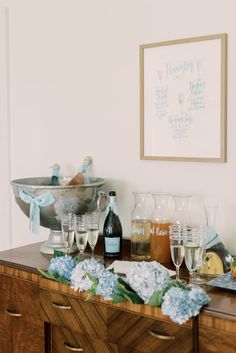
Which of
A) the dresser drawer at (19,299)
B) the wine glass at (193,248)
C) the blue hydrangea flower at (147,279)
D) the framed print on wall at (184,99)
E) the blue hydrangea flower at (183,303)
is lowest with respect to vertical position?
the dresser drawer at (19,299)

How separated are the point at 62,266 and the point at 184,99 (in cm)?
84

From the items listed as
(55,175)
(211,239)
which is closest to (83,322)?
(211,239)

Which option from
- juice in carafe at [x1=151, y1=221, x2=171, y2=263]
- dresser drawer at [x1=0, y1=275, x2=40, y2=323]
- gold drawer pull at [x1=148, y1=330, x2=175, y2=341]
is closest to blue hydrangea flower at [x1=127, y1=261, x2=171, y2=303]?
gold drawer pull at [x1=148, y1=330, x2=175, y2=341]

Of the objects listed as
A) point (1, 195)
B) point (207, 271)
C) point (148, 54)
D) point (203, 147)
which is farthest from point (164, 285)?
point (1, 195)

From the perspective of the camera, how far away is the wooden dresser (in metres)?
1.58

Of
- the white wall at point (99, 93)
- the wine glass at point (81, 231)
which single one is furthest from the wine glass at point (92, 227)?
the white wall at point (99, 93)

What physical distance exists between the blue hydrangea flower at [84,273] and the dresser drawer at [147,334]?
0.14 m

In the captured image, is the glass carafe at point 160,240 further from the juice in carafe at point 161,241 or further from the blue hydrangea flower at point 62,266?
the blue hydrangea flower at point 62,266

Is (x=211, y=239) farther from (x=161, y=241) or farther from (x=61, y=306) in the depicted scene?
(x=61, y=306)

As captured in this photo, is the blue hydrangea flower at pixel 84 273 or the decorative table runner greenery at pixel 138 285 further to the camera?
the blue hydrangea flower at pixel 84 273

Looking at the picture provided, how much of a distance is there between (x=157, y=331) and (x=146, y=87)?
1.07 m

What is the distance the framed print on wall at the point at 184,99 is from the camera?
208 cm

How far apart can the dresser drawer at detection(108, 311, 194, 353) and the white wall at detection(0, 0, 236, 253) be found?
22.7 inches

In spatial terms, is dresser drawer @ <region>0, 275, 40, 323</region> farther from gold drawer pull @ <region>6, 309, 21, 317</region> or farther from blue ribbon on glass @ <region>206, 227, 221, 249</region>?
blue ribbon on glass @ <region>206, 227, 221, 249</region>
